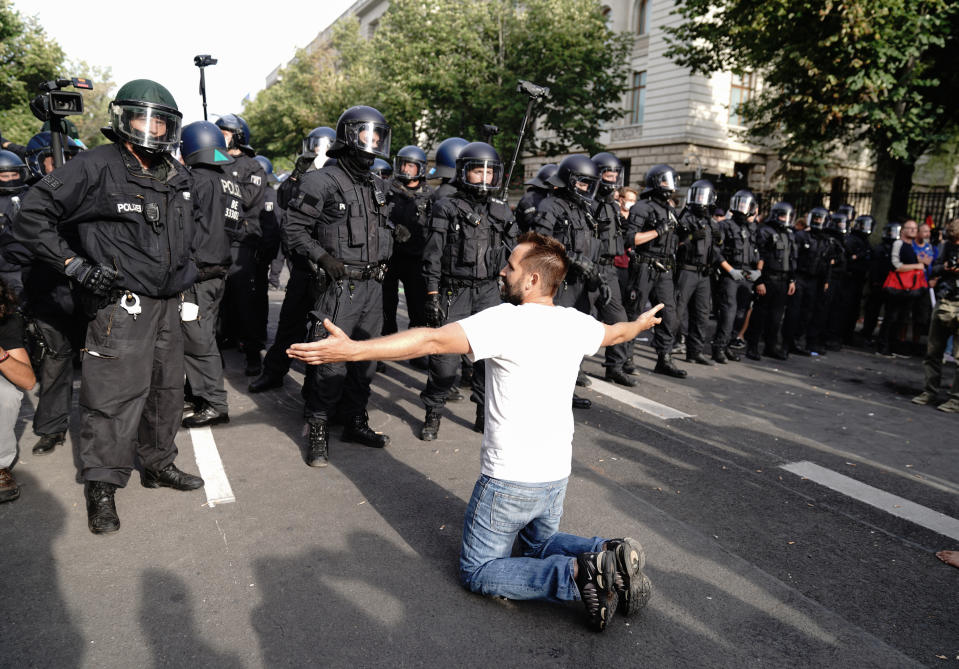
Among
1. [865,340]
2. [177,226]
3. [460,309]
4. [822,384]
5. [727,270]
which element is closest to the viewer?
[177,226]

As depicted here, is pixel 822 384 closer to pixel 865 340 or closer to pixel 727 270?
pixel 727 270

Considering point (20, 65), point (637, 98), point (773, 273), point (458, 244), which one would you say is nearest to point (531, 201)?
point (458, 244)

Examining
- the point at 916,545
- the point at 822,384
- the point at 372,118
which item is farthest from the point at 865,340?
the point at 372,118

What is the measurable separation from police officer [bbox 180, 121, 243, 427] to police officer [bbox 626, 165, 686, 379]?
14.5 ft

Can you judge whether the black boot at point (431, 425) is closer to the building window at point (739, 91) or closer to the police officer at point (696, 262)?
the police officer at point (696, 262)

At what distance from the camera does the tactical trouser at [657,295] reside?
789 centimetres

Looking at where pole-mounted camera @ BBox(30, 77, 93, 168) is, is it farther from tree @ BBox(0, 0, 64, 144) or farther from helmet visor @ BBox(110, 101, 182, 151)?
tree @ BBox(0, 0, 64, 144)

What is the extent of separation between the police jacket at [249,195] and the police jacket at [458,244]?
7.36ft

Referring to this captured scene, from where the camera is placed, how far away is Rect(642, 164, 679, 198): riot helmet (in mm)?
7719

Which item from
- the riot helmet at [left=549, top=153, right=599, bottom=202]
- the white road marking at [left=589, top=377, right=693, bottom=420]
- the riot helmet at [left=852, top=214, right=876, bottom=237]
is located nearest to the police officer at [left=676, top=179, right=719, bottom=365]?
the white road marking at [left=589, top=377, right=693, bottom=420]

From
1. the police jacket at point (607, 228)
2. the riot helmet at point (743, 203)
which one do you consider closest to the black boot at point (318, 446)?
the police jacket at point (607, 228)

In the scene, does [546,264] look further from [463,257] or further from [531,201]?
[531,201]

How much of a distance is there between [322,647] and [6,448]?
244cm

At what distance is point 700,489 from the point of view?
14.5 ft
